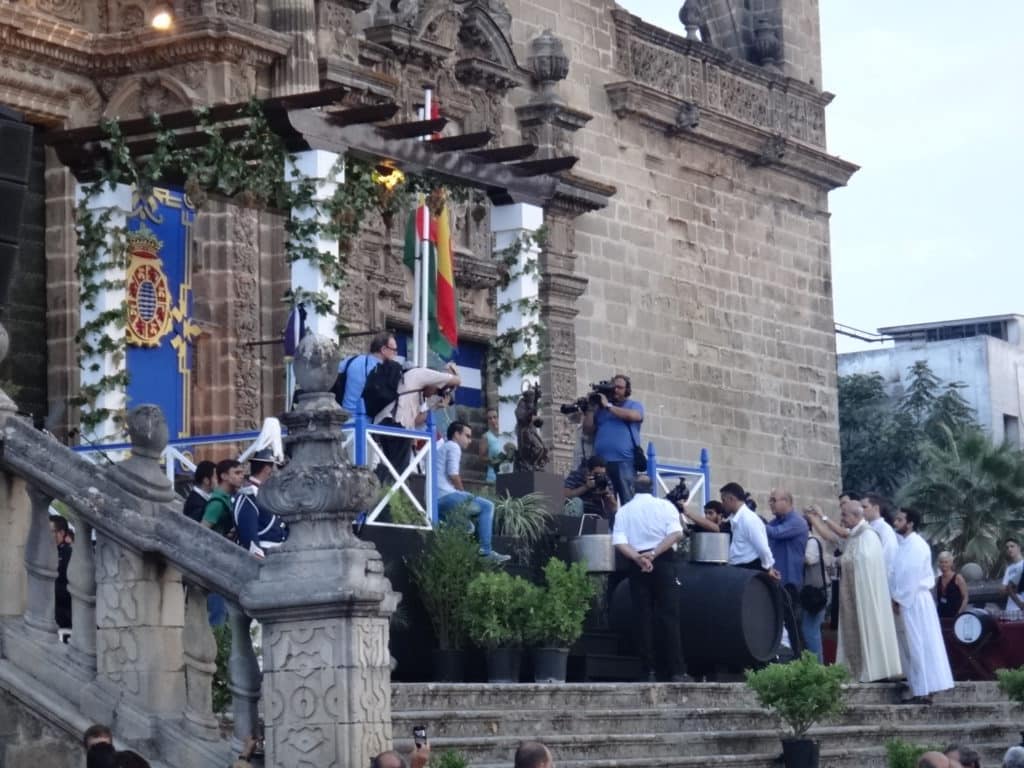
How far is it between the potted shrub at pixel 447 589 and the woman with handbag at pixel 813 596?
378cm

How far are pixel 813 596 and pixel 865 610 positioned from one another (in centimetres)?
63

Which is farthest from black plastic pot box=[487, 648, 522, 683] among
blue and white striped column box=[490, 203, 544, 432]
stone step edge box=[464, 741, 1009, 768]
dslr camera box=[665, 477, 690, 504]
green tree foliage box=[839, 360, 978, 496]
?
green tree foliage box=[839, 360, 978, 496]

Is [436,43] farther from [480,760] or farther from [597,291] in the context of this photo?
[480,760]

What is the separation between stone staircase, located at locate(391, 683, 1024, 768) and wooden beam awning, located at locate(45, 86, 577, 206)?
19.0 ft

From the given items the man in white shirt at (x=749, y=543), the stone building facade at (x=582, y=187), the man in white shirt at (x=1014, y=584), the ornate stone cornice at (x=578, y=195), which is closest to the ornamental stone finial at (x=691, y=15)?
the stone building facade at (x=582, y=187)

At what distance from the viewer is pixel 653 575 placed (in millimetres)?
15539

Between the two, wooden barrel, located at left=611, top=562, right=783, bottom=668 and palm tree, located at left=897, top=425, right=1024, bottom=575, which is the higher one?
palm tree, located at left=897, top=425, right=1024, bottom=575

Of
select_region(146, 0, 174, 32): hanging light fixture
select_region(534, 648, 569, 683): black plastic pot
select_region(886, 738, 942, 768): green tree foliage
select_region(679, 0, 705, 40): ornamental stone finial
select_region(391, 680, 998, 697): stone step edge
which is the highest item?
select_region(679, 0, 705, 40): ornamental stone finial

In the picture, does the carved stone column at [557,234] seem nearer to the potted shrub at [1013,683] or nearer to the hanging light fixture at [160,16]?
the hanging light fixture at [160,16]

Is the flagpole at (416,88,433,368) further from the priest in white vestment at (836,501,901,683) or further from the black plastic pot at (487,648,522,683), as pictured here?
the priest in white vestment at (836,501,901,683)

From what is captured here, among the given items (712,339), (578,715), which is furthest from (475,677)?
(712,339)

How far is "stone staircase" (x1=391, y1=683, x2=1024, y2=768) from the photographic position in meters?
12.4

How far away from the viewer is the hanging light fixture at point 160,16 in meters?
19.6

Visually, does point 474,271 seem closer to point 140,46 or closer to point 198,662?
point 140,46
